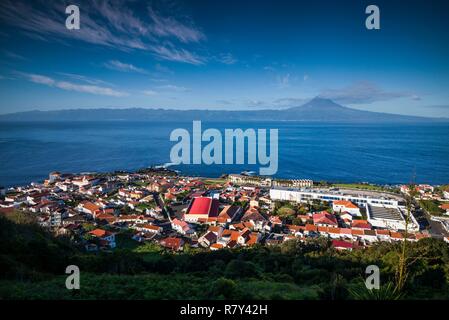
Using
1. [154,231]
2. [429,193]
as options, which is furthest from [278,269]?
[429,193]

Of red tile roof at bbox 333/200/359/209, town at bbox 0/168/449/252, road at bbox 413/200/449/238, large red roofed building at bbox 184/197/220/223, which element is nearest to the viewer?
town at bbox 0/168/449/252

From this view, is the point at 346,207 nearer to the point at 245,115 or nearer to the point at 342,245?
the point at 342,245

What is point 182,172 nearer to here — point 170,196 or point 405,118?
point 170,196

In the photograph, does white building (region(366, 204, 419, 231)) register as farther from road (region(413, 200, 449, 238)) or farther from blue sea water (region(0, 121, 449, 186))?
blue sea water (region(0, 121, 449, 186))

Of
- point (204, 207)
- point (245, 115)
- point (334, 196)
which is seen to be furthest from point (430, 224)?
point (245, 115)

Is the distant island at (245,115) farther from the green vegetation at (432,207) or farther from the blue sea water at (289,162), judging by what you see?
the green vegetation at (432,207)

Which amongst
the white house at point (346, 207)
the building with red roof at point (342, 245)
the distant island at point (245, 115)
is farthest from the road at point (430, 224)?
the distant island at point (245, 115)

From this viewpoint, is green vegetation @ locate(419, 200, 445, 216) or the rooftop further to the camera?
green vegetation @ locate(419, 200, 445, 216)

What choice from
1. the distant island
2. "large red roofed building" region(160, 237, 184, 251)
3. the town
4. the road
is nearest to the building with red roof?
the town
